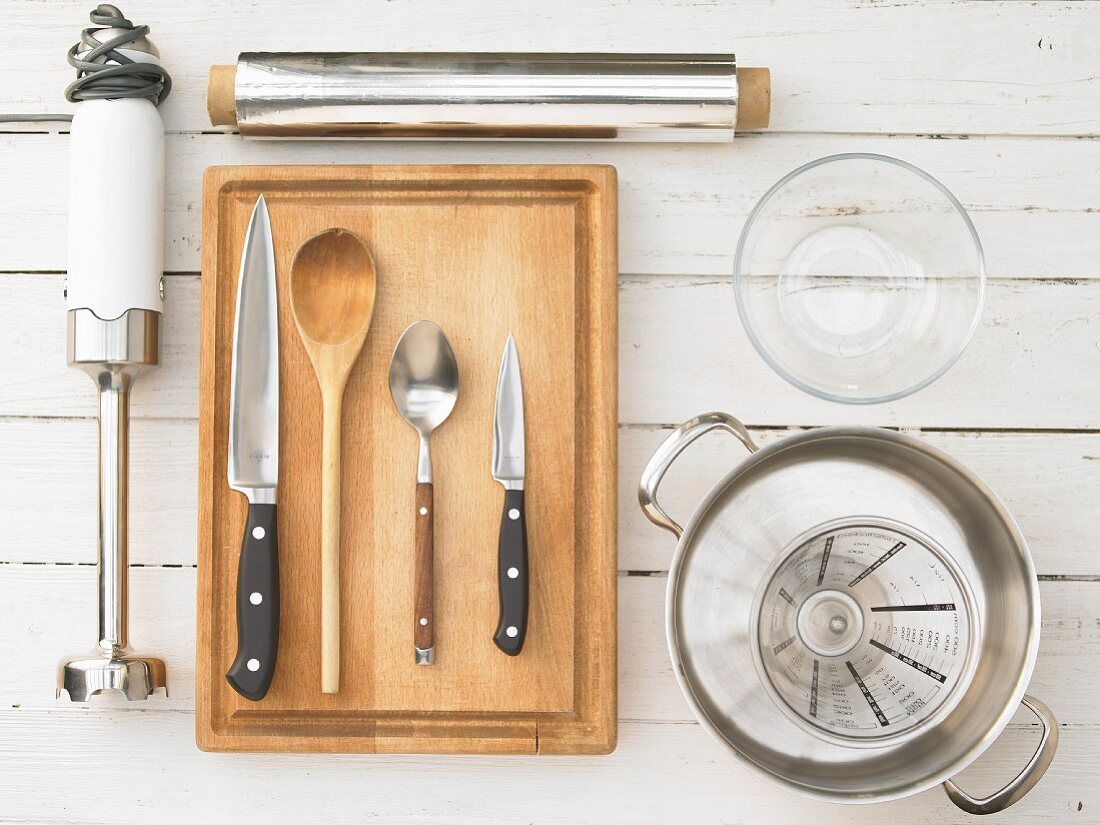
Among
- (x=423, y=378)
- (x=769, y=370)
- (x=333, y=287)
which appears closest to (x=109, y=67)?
(x=333, y=287)

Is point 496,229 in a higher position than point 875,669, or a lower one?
higher

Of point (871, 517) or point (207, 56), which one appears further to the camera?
point (207, 56)

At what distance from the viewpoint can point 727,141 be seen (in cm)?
68

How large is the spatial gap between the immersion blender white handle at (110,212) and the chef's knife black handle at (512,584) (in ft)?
1.08

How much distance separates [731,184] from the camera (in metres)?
0.69

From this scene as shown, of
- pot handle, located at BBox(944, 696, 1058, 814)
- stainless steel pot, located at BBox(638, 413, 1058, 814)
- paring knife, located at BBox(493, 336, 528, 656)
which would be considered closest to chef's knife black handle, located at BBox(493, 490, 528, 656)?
paring knife, located at BBox(493, 336, 528, 656)

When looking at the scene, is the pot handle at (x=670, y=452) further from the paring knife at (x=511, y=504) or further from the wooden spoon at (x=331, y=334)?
the wooden spoon at (x=331, y=334)

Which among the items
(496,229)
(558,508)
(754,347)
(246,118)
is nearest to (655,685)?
(558,508)

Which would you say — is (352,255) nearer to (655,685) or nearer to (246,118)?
(246,118)

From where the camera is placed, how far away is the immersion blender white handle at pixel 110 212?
0.64 meters

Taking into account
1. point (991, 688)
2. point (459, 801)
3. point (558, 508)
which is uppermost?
point (558, 508)

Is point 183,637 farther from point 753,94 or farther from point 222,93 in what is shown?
point 753,94

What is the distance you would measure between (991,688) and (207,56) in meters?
0.78

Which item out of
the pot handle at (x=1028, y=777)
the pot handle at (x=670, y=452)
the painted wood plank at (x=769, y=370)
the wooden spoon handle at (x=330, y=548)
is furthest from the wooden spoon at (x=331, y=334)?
the pot handle at (x=1028, y=777)
